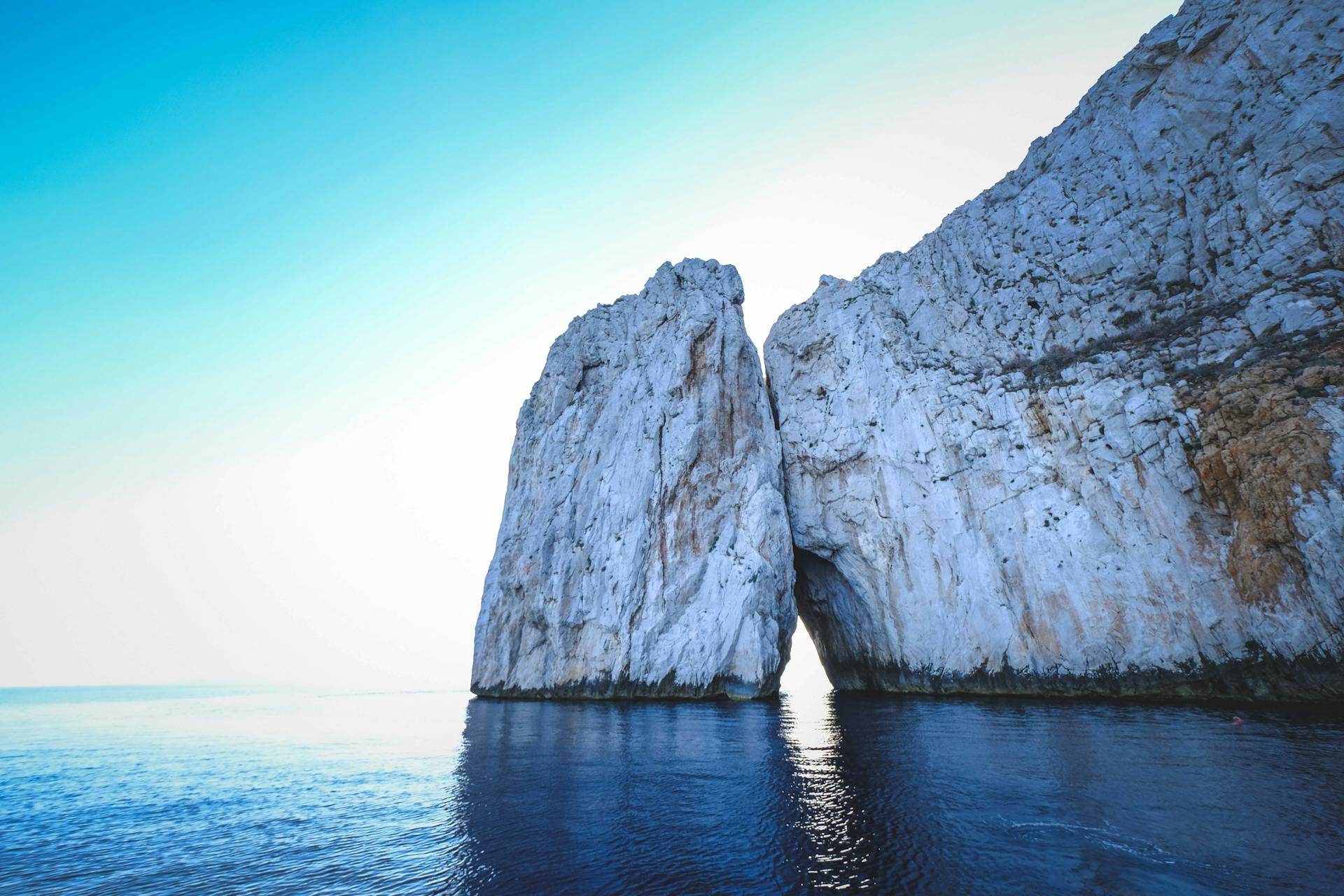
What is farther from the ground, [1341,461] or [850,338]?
[850,338]

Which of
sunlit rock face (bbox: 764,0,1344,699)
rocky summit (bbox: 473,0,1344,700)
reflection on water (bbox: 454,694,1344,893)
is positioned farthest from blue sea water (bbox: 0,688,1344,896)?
rocky summit (bbox: 473,0,1344,700)

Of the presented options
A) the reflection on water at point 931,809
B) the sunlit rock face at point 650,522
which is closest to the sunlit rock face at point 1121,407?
the sunlit rock face at point 650,522

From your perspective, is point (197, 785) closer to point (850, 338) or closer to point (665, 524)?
point (665, 524)

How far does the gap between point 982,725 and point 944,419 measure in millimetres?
19009

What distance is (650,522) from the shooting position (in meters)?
42.2

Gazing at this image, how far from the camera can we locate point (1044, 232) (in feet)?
116

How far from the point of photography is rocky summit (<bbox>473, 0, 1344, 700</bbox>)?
23.9m

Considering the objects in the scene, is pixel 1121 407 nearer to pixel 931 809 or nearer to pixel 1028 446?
pixel 1028 446

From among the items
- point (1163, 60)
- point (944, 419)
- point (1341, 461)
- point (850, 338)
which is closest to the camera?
point (1341, 461)

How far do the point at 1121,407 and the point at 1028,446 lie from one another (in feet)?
15.4

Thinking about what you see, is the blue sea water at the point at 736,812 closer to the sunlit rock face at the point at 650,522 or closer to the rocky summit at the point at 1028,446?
the rocky summit at the point at 1028,446

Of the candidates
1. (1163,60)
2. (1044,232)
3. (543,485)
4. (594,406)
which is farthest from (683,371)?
(1163,60)

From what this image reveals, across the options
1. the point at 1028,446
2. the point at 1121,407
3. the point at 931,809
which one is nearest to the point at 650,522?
the point at 1028,446

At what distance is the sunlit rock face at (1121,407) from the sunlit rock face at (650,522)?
A: 5130 millimetres
